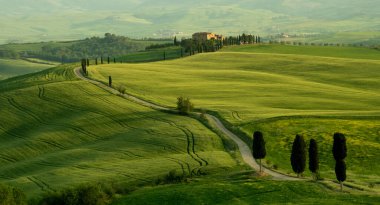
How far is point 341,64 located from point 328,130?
91.0 m

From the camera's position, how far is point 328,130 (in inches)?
3733

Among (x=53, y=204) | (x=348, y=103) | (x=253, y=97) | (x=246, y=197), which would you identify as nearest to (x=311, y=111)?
(x=348, y=103)

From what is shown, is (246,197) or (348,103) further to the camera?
(348,103)

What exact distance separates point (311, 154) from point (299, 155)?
1.71 meters

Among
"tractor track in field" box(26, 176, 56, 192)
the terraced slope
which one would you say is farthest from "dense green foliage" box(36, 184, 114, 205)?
the terraced slope

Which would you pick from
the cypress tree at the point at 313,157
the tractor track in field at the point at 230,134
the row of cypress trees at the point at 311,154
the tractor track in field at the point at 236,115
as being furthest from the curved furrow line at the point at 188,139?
the cypress tree at the point at 313,157

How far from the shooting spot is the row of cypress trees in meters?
68.2

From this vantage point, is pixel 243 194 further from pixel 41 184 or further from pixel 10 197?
pixel 41 184

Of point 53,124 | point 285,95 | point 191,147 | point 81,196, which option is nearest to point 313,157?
point 191,147

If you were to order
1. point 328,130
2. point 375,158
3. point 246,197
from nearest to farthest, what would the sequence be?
1. point 246,197
2. point 375,158
3. point 328,130

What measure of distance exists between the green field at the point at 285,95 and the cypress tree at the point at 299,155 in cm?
415

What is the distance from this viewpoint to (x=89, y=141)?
336 ft

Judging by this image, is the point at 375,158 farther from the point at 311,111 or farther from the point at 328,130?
the point at 311,111

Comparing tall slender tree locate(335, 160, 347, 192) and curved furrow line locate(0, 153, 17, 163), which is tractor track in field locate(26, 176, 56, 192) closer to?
curved furrow line locate(0, 153, 17, 163)
